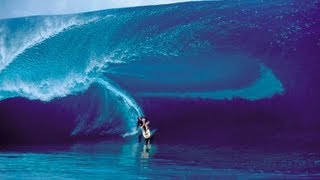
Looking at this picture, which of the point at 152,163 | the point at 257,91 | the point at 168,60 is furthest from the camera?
the point at 168,60

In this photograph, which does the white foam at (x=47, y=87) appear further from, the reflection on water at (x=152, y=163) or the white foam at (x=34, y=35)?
the reflection on water at (x=152, y=163)

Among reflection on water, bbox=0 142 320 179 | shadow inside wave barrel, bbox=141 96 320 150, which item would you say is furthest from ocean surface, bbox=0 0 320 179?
reflection on water, bbox=0 142 320 179

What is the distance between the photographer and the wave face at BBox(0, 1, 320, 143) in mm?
12156

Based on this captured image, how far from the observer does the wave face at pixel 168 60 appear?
39.9 ft

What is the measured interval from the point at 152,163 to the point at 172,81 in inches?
240

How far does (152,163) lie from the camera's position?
682 centimetres

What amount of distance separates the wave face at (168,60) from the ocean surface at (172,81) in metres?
0.03

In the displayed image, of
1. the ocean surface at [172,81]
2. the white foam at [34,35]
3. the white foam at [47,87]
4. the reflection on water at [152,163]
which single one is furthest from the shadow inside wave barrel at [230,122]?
the white foam at [34,35]

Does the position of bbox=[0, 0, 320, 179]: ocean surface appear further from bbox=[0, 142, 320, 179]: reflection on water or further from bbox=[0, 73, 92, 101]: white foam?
bbox=[0, 142, 320, 179]: reflection on water

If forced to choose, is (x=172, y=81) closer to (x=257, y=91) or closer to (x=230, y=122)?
(x=230, y=122)

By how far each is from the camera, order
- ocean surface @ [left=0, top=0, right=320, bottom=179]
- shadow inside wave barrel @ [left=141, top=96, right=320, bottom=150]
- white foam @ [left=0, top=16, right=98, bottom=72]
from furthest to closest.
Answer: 1. white foam @ [left=0, top=16, right=98, bottom=72]
2. ocean surface @ [left=0, top=0, right=320, bottom=179]
3. shadow inside wave barrel @ [left=141, top=96, right=320, bottom=150]

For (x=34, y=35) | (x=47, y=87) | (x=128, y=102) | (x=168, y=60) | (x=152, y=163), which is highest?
(x=34, y=35)

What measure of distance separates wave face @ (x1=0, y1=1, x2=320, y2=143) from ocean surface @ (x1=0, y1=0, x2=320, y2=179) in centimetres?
3

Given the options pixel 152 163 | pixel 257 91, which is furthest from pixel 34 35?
pixel 152 163
